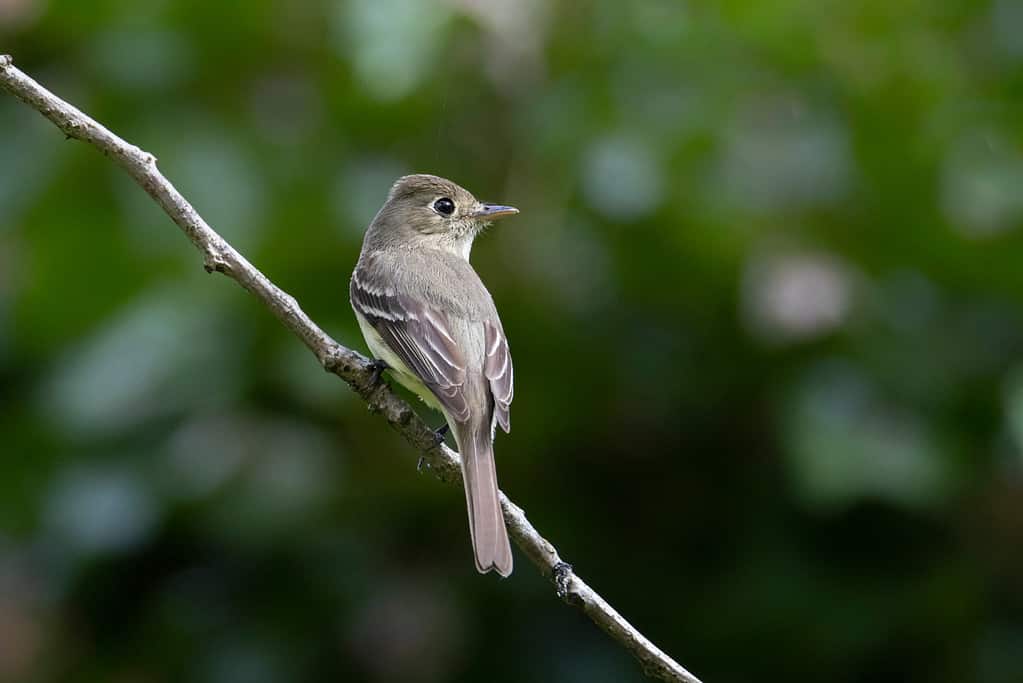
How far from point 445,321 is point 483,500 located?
0.81m

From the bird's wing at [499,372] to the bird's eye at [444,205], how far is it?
0.58 metres

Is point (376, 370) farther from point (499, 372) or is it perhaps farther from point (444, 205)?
point (444, 205)

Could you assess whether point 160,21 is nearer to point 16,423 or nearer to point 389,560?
point 16,423

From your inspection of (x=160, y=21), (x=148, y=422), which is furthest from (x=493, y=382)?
(x=160, y=21)

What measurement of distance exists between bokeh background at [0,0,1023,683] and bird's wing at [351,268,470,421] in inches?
23.8

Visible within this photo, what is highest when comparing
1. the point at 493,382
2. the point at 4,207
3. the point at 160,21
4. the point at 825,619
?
the point at 160,21

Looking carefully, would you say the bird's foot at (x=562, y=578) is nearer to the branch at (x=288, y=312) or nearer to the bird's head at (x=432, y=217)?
the branch at (x=288, y=312)

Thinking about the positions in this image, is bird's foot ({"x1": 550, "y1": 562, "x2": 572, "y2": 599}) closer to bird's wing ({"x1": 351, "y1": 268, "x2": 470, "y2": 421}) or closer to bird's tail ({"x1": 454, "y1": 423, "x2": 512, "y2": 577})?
bird's tail ({"x1": 454, "y1": 423, "x2": 512, "y2": 577})

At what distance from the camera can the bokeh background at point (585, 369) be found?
3980mm

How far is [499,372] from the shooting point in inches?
131

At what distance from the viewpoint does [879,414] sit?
13.0ft

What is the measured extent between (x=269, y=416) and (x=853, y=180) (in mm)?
1996

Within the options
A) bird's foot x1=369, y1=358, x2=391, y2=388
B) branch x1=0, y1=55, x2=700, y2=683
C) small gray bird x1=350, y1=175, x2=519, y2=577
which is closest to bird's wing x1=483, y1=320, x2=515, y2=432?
small gray bird x1=350, y1=175, x2=519, y2=577

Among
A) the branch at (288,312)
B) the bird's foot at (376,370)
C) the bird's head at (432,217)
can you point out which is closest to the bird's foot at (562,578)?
the branch at (288,312)
